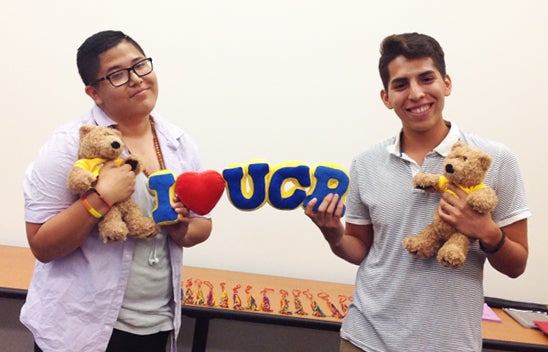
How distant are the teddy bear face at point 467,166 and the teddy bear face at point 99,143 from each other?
803mm

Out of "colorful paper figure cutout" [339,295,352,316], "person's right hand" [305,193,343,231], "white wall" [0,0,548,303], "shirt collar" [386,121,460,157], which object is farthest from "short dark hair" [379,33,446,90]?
"colorful paper figure cutout" [339,295,352,316]

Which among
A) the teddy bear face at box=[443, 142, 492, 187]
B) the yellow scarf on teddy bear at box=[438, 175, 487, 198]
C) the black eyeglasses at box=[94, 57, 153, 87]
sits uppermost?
the black eyeglasses at box=[94, 57, 153, 87]

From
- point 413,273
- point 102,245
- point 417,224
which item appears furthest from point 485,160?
point 102,245

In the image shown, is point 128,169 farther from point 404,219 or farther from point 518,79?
point 518,79

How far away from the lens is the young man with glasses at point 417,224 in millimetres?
968

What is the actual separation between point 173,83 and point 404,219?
4.82ft

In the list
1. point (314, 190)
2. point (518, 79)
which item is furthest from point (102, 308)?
point (518, 79)

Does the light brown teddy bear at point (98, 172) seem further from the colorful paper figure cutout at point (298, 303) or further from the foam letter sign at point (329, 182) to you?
the colorful paper figure cutout at point (298, 303)

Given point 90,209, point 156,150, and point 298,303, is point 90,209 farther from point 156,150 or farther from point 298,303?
point 298,303

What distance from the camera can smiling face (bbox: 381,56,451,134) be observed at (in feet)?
3.36

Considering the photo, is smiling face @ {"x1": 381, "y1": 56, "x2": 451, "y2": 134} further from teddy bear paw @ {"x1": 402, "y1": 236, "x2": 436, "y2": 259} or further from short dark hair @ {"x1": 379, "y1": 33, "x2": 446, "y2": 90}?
teddy bear paw @ {"x1": 402, "y1": 236, "x2": 436, "y2": 259}

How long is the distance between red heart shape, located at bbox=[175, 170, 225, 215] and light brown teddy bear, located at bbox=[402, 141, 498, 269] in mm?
511

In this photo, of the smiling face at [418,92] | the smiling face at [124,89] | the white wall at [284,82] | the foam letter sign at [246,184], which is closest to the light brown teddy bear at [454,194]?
the smiling face at [418,92]

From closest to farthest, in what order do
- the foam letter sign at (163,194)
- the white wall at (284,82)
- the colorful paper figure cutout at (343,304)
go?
the foam letter sign at (163,194)
the colorful paper figure cutout at (343,304)
the white wall at (284,82)
